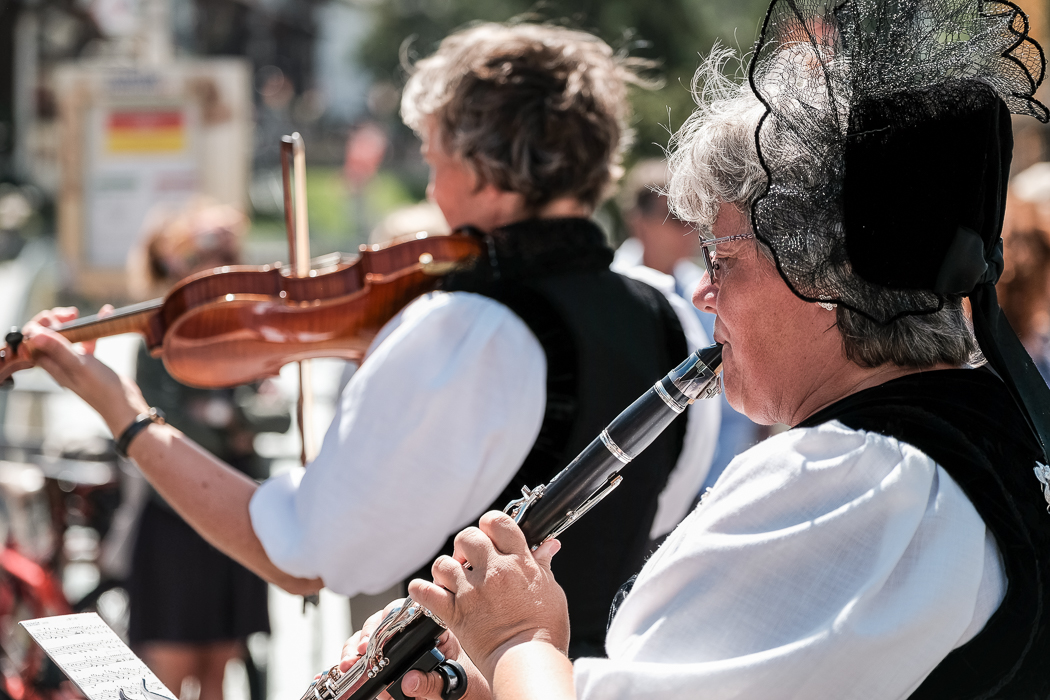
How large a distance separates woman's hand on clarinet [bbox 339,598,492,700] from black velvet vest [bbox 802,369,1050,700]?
0.54m

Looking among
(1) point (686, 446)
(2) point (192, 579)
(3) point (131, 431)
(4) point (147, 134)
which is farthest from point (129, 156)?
(1) point (686, 446)

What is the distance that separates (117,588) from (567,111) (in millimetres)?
2951

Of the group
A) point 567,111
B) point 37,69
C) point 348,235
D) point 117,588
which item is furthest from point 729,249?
point 37,69

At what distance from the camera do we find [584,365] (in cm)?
178

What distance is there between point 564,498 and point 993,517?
493mm

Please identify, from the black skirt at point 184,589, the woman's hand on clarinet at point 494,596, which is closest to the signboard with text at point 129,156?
the black skirt at point 184,589

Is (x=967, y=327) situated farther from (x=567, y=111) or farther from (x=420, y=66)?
(x=420, y=66)

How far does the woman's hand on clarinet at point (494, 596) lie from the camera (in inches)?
45.1

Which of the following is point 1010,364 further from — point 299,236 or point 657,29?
point 657,29

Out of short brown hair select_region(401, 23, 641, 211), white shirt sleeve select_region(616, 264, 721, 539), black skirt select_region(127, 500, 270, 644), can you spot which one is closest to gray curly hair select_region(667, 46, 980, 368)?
short brown hair select_region(401, 23, 641, 211)

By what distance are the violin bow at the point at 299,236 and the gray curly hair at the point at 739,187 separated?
39.5 inches

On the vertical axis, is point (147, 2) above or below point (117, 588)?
above

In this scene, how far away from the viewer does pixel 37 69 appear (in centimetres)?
2033

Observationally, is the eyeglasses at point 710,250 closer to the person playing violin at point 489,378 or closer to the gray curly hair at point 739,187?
the gray curly hair at point 739,187
